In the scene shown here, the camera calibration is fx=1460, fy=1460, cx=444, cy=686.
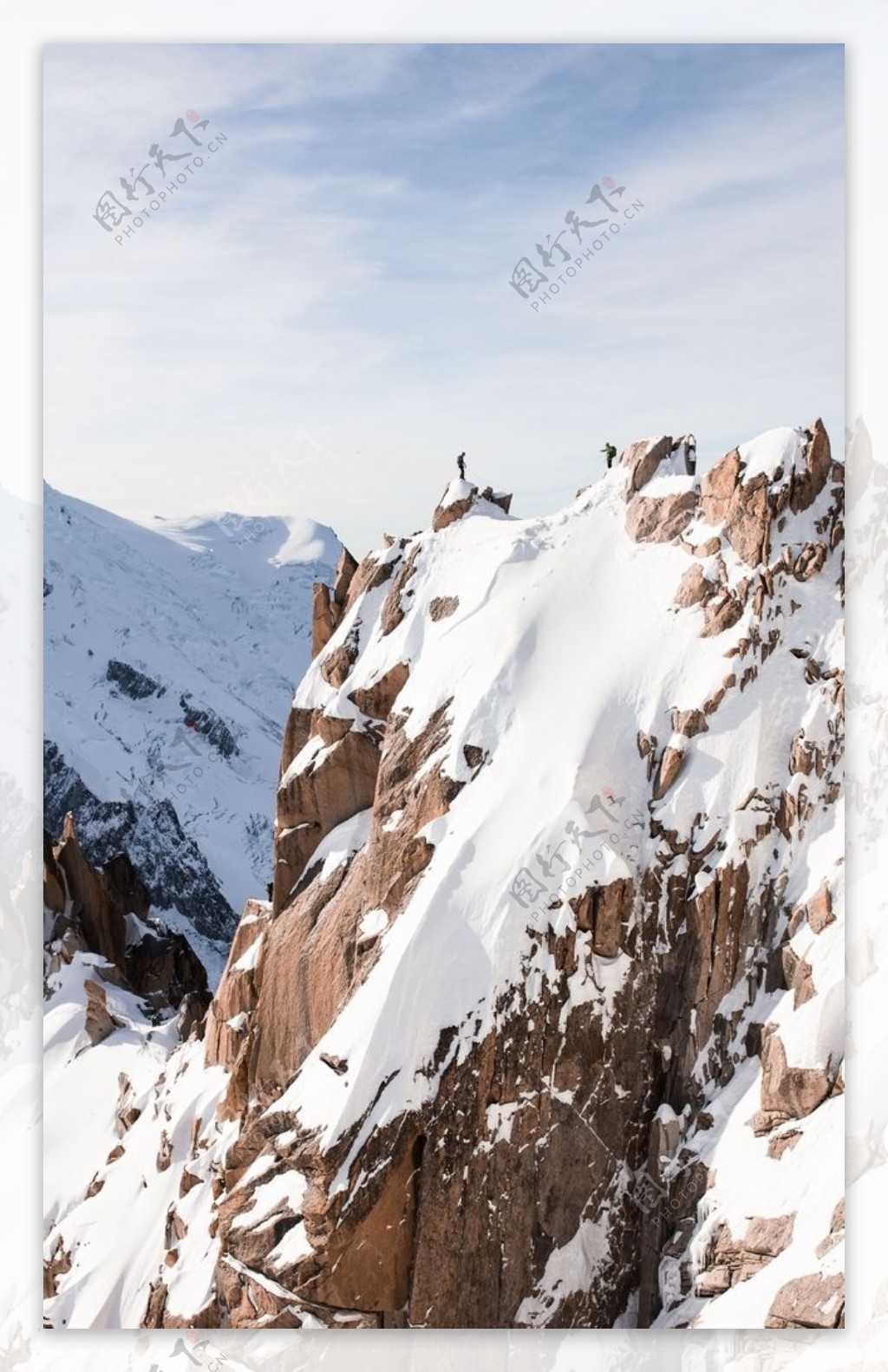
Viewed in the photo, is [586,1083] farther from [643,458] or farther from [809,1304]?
[643,458]

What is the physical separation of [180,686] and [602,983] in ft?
75.5

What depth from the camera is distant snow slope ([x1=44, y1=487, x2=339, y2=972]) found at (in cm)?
1177

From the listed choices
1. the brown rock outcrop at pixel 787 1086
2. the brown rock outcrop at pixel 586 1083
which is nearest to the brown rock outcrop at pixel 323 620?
the brown rock outcrop at pixel 586 1083

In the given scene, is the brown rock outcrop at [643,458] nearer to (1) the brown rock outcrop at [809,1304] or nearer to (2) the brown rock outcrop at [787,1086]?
(2) the brown rock outcrop at [787,1086]

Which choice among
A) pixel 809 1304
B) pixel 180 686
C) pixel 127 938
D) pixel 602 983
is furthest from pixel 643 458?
pixel 180 686

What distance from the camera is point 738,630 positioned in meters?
9.23

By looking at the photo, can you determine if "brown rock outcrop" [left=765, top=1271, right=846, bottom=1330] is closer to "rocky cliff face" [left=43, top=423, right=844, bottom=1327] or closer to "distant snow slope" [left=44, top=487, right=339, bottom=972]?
"rocky cliff face" [left=43, top=423, right=844, bottom=1327]

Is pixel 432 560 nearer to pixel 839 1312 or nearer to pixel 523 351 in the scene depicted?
pixel 523 351

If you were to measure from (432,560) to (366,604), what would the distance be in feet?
2.72

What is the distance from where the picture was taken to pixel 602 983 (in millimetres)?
8750

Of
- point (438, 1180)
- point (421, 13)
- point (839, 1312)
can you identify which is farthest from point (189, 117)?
point (839, 1312)

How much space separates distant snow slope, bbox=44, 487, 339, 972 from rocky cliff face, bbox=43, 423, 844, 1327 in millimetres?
2168

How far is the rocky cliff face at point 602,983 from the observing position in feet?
27.0

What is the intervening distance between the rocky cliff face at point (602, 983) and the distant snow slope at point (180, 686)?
217 cm
